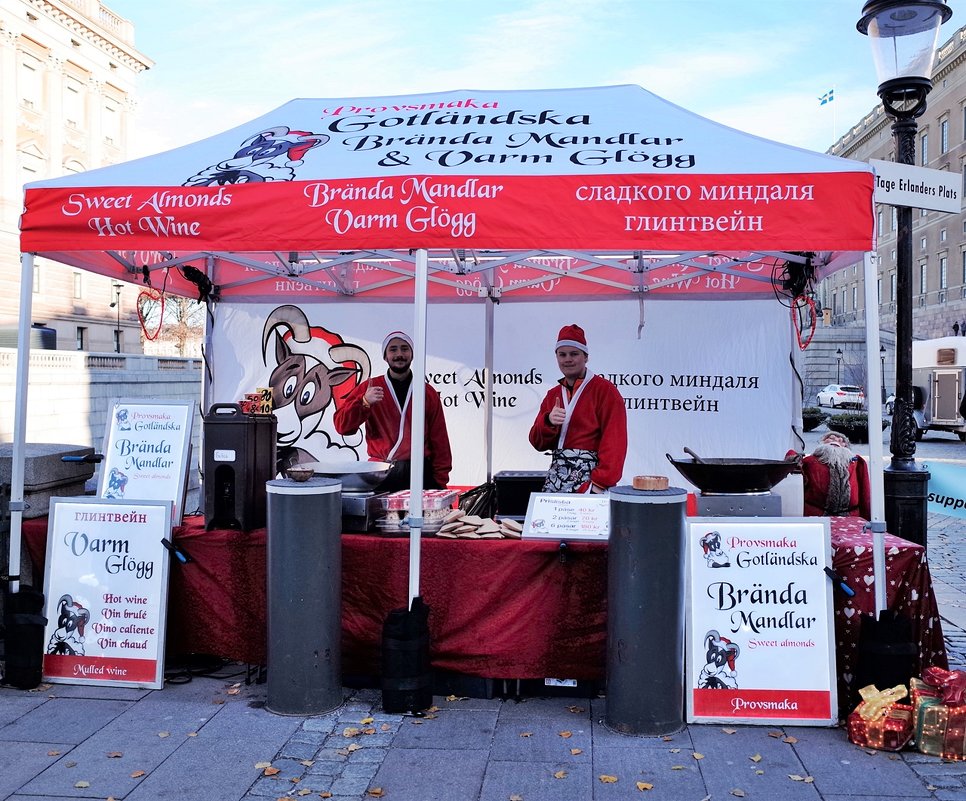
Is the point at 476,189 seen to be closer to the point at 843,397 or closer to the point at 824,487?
the point at 824,487

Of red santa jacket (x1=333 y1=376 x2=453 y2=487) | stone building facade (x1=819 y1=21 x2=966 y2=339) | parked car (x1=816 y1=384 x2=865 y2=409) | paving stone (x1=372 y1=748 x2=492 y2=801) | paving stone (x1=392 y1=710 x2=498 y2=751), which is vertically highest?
stone building facade (x1=819 y1=21 x2=966 y2=339)

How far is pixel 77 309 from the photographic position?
42.9 metres

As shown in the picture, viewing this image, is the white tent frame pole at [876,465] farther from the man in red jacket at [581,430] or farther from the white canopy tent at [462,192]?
the man in red jacket at [581,430]

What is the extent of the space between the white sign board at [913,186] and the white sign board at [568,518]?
6.89ft

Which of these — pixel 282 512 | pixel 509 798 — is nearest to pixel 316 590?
pixel 282 512

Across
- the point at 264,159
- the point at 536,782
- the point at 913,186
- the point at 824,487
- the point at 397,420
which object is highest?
the point at 264,159

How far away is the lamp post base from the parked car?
34.3 meters

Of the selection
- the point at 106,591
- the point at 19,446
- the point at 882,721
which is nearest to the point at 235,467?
the point at 106,591

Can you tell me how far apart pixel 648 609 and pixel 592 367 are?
4063 millimetres

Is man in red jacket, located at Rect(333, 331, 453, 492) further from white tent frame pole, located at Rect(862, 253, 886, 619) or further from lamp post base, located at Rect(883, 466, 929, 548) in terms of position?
white tent frame pole, located at Rect(862, 253, 886, 619)

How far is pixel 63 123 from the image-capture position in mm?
43938

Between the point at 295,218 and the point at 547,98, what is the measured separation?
2.03 m

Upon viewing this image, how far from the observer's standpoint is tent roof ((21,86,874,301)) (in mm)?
4141

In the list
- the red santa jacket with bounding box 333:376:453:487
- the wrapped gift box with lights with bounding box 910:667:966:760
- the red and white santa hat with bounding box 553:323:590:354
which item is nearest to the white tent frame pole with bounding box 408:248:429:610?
the red and white santa hat with bounding box 553:323:590:354
